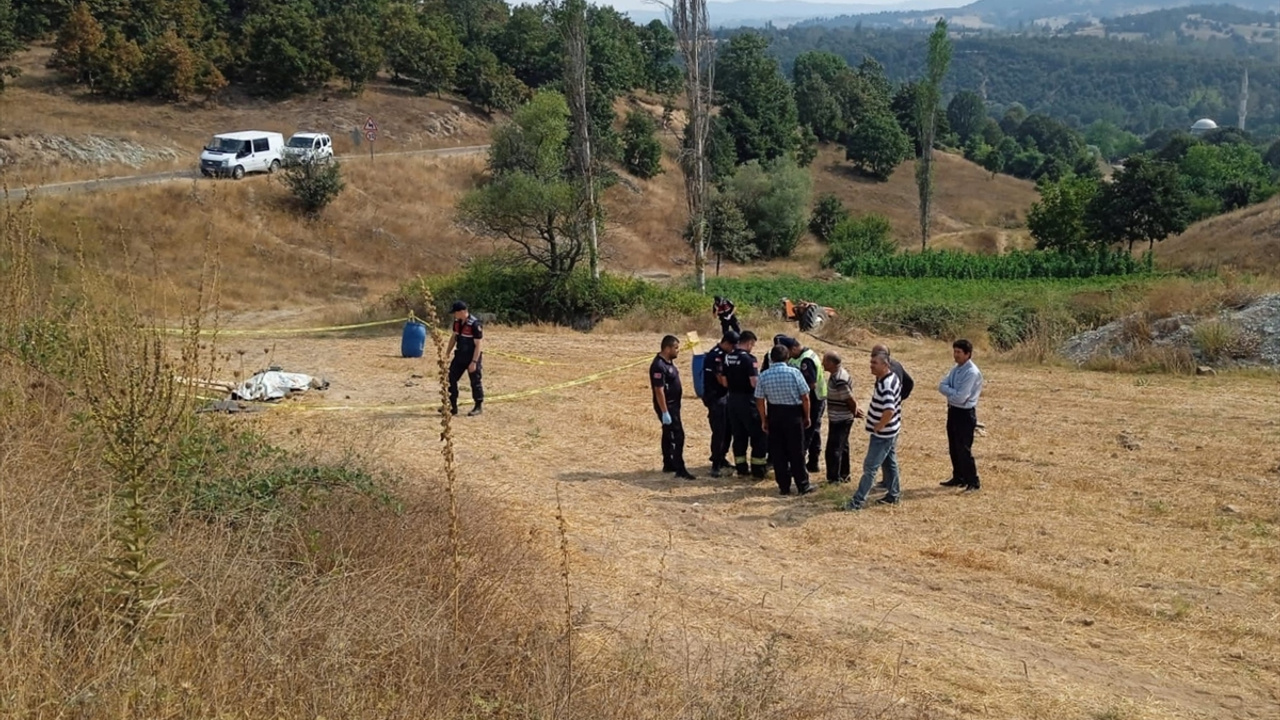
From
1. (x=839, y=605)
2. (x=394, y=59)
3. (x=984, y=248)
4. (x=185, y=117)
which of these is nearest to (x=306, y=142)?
(x=185, y=117)

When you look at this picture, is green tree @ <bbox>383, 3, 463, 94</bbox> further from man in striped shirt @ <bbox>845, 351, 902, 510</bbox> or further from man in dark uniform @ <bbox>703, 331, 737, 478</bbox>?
man in striped shirt @ <bbox>845, 351, 902, 510</bbox>

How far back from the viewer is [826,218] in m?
61.2

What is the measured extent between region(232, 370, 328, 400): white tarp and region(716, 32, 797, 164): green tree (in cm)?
5514

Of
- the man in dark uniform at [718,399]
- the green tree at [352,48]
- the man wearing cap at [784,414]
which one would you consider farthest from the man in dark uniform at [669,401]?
the green tree at [352,48]

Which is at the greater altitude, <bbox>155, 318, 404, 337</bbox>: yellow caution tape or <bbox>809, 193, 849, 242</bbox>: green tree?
<bbox>155, 318, 404, 337</bbox>: yellow caution tape

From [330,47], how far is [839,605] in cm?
4828

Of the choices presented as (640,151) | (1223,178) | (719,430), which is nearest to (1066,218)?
(640,151)

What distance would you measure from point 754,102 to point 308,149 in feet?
134

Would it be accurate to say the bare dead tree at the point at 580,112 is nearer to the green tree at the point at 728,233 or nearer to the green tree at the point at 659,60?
the green tree at the point at 728,233

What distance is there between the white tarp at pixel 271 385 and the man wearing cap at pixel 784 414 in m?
7.42

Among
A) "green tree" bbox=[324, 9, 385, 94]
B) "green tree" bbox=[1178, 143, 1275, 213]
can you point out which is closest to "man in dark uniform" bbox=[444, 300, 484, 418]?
"green tree" bbox=[324, 9, 385, 94]

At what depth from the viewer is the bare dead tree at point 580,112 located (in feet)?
84.6

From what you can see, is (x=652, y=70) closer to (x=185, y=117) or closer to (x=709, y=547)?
(x=185, y=117)

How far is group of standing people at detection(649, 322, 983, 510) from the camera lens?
10273 mm
